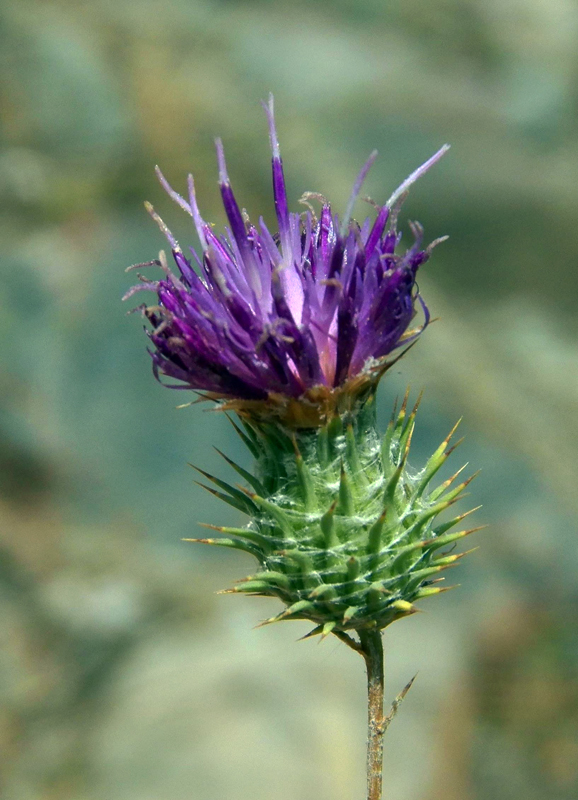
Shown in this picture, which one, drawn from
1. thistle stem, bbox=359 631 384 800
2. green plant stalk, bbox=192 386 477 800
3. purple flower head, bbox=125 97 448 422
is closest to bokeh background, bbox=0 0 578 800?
thistle stem, bbox=359 631 384 800

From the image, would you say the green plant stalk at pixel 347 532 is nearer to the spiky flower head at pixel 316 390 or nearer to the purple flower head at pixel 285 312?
the spiky flower head at pixel 316 390

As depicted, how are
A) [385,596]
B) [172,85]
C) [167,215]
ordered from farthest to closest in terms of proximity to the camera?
[172,85] → [167,215] → [385,596]

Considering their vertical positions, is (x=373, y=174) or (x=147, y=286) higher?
(x=373, y=174)

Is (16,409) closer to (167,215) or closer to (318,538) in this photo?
(167,215)

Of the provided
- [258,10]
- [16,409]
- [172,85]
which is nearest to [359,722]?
[16,409]

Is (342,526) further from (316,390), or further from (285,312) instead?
(285,312)

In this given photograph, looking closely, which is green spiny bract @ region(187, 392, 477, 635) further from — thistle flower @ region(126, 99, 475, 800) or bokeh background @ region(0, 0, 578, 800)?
bokeh background @ region(0, 0, 578, 800)

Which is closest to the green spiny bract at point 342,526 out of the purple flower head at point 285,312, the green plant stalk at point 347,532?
the green plant stalk at point 347,532
